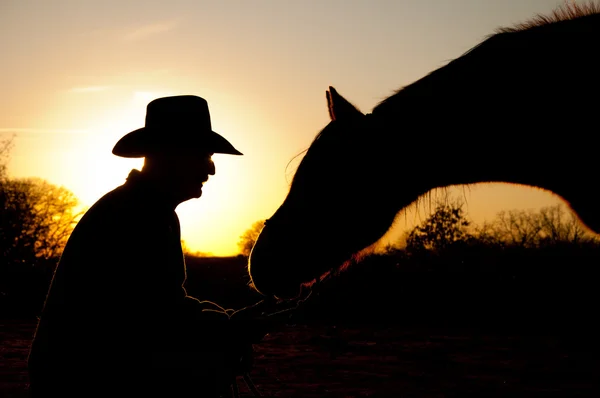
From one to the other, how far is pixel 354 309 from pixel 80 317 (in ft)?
68.1

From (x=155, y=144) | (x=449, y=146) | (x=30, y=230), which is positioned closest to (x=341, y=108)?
(x=449, y=146)

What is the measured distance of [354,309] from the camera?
2261cm

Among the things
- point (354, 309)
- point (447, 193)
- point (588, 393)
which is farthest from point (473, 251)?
point (447, 193)

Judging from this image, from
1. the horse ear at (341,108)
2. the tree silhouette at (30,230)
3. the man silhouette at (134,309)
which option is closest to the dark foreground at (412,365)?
the man silhouette at (134,309)

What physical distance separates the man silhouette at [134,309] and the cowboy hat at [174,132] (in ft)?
0.04

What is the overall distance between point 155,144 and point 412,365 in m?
8.30

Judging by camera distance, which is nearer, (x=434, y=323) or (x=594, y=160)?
(x=594, y=160)

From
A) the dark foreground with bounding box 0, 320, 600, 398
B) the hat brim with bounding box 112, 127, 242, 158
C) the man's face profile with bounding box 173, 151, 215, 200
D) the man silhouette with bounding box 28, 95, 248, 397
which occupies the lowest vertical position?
the dark foreground with bounding box 0, 320, 600, 398

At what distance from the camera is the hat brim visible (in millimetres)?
2738

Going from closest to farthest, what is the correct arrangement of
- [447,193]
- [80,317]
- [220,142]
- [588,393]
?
[80,317]
[220,142]
[447,193]
[588,393]

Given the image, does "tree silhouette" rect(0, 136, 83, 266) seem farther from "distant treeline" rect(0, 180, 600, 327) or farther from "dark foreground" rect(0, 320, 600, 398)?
"dark foreground" rect(0, 320, 600, 398)

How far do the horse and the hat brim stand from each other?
49 cm

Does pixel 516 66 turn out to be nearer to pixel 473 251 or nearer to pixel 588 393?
pixel 588 393

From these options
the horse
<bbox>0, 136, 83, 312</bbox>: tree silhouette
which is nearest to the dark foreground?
the horse
